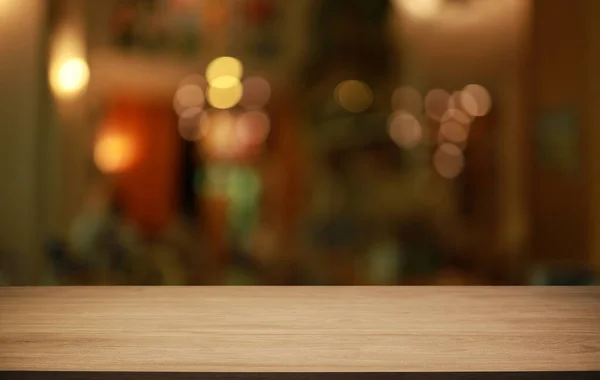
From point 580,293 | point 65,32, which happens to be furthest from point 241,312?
point 65,32

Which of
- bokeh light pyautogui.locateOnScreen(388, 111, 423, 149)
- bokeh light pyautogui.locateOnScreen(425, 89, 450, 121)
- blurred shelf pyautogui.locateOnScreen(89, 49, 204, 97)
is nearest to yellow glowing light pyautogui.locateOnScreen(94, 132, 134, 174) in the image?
blurred shelf pyautogui.locateOnScreen(89, 49, 204, 97)

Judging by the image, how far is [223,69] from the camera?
329cm

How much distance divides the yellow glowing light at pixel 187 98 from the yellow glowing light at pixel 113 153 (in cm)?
37

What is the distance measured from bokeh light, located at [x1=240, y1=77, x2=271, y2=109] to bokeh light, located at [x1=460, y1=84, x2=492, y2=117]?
100 centimetres

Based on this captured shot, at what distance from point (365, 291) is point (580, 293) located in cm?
25

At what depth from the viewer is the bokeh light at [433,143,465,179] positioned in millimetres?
3279

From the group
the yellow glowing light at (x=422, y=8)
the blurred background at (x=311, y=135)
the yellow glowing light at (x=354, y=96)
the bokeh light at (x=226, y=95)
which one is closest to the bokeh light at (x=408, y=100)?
the blurred background at (x=311, y=135)

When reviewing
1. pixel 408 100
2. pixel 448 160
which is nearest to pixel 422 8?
pixel 408 100

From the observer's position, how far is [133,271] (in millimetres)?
2594

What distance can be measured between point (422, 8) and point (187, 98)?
129 cm

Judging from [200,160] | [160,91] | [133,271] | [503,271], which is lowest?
[503,271]

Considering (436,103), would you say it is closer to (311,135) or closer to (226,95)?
(311,135)

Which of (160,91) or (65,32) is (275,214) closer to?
(160,91)

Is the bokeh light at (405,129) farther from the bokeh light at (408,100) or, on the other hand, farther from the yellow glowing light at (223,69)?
the yellow glowing light at (223,69)
